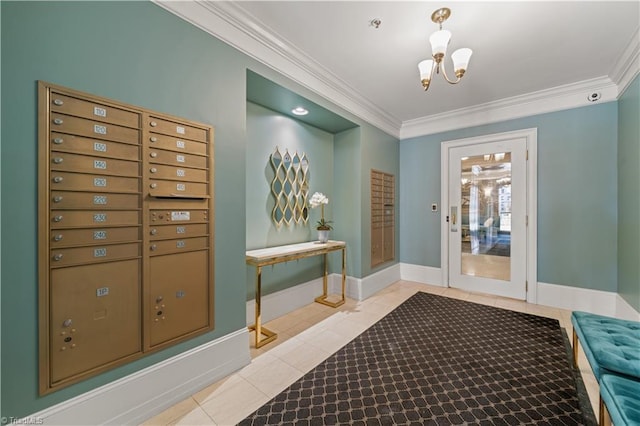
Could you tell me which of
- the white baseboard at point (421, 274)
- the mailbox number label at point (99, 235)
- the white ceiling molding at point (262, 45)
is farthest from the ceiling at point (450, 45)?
the white baseboard at point (421, 274)

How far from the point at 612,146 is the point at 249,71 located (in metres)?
3.98

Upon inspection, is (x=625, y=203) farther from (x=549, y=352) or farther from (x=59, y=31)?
(x=59, y=31)

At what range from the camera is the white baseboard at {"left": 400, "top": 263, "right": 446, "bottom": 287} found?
398cm

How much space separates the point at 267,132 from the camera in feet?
9.23

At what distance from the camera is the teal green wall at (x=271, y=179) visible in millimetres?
2676

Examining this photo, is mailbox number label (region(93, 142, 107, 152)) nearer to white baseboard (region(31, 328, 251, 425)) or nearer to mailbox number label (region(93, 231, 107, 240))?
mailbox number label (region(93, 231, 107, 240))

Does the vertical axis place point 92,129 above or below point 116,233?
above

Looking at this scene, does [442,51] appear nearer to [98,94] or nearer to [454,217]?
[98,94]

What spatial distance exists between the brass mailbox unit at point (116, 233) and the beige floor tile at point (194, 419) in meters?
0.43

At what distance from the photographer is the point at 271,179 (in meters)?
2.87

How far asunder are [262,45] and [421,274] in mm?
3830

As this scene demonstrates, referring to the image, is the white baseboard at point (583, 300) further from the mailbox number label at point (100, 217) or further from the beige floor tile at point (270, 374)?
the mailbox number label at point (100, 217)

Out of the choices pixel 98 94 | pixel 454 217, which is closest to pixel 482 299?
pixel 454 217

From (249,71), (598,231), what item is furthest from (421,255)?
(249,71)
